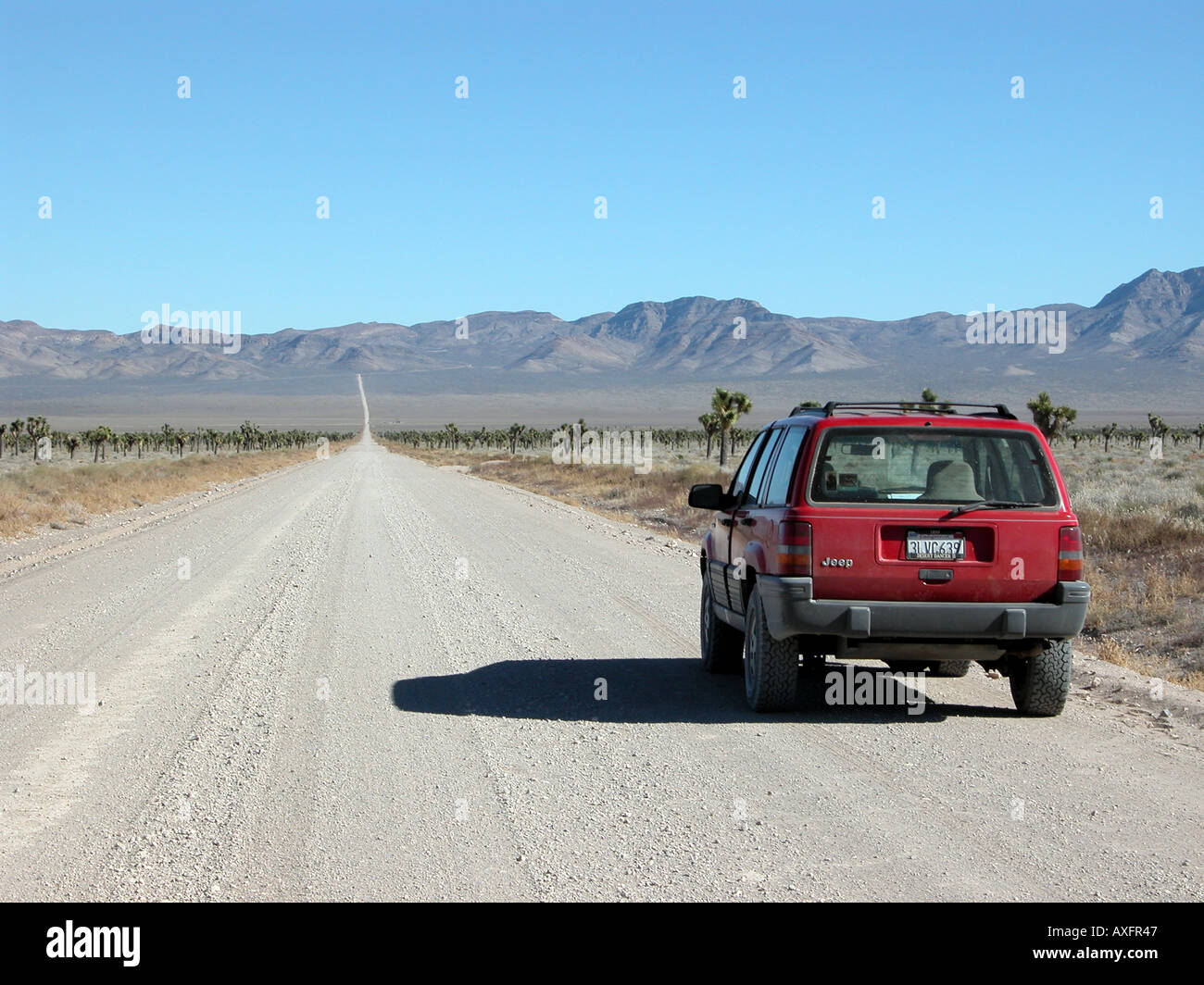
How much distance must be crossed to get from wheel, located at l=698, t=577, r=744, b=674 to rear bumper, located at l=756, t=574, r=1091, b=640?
6.06ft

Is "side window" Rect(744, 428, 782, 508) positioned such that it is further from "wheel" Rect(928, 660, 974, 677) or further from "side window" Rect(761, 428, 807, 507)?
"wheel" Rect(928, 660, 974, 677)

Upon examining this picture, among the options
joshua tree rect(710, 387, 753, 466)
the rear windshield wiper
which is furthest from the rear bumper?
joshua tree rect(710, 387, 753, 466)

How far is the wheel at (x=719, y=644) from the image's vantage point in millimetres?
9219

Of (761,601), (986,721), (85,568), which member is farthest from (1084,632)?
(85,568)

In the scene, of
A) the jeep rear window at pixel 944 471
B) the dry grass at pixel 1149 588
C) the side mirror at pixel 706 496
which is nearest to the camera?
the jeep rear window at pixel 944 471

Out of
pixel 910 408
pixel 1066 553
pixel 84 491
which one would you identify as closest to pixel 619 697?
pixel 910 408

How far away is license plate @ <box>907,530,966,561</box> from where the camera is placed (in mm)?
7332

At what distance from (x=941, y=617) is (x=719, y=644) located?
7.55 ft

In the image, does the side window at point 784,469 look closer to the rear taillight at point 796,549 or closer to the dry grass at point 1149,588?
the rear taillight at point 796,549

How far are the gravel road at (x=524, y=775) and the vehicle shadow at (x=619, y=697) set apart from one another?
0.03m

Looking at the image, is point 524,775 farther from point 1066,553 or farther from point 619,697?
point 1066,553

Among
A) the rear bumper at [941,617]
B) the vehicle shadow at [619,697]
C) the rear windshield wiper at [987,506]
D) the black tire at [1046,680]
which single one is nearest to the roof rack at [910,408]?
the rear windshield wiper at [987,506]

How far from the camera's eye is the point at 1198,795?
6.29m
